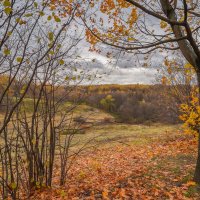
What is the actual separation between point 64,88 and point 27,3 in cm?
322

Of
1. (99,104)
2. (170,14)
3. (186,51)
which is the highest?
(170,14)

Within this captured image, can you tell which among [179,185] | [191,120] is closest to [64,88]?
[179,185]

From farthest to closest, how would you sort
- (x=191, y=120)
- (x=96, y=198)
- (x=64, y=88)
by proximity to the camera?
1. (x=191, y=120)
2. (x=64, y=88)
3. (x=96, y=198)

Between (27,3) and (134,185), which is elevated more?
(27,3)

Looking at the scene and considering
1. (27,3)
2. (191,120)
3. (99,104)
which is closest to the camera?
(27,3)

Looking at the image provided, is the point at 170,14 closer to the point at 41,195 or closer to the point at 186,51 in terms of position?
the point at 186,51

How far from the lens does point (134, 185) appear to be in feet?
19.4

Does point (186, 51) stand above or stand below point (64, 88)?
above

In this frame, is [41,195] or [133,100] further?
[133,100]

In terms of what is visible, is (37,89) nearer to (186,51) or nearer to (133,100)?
(186,51)

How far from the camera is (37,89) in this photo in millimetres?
6082

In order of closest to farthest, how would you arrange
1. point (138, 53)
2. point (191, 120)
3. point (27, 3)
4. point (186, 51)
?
point (27, 3)
point (186, 51)
point (138, 53)
point (191, 120)

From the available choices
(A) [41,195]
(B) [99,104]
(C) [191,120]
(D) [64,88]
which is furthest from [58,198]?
(B) [99,104]

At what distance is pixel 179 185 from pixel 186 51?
2988 millimetres
